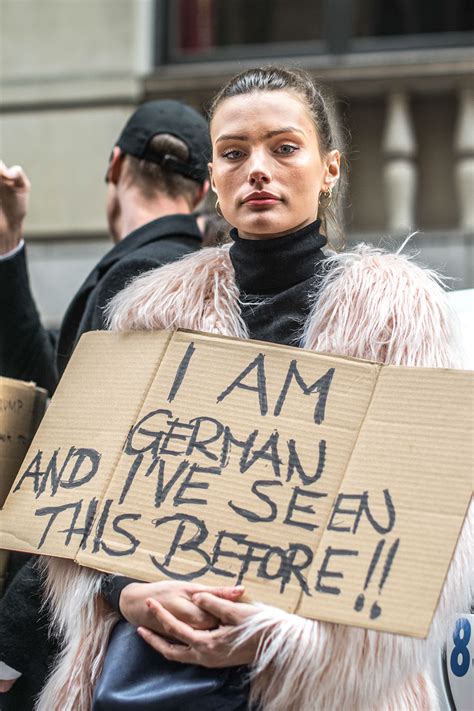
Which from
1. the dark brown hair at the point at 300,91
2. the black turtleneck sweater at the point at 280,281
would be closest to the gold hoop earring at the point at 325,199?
the dark brown hair at the point at 300,91

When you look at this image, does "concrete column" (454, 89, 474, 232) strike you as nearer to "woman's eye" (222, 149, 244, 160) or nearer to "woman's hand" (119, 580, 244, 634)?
"woman's eye" (222, 149, 244, 160)

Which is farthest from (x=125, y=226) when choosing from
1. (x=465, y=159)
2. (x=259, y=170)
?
(x=465, y=159)

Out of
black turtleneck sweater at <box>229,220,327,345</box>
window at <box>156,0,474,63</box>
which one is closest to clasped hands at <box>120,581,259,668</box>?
black turtleneck sweater at <box>229,220,327,345</box>

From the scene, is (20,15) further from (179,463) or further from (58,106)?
(179,463)

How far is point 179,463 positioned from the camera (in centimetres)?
189

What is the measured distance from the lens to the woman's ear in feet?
7.14

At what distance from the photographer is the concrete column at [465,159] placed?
5.46 m

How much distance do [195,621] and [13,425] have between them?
34.5 inches

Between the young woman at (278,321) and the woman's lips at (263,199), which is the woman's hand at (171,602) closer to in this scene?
the young woman at (278,321)

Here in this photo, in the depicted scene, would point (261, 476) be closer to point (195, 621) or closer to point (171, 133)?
point (195, 621)

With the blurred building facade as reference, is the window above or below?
above

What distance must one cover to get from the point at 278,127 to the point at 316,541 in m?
0.80

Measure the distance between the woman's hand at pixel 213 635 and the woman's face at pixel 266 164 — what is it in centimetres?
72

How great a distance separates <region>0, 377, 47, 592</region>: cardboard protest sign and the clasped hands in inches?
27.4
